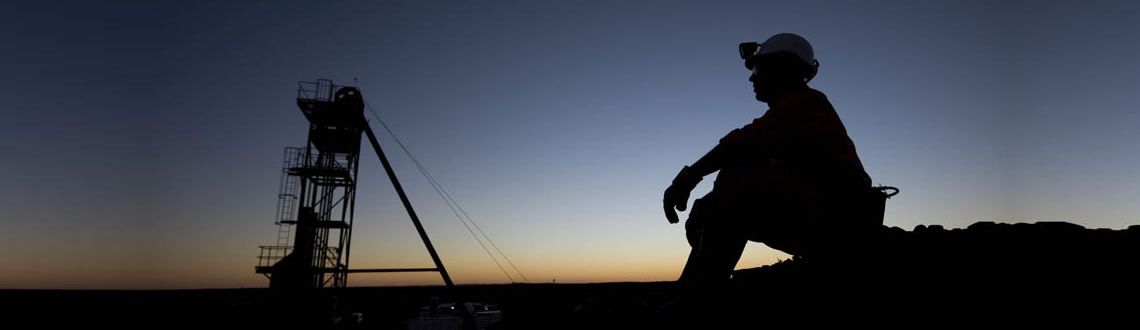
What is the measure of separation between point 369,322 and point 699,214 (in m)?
24.0

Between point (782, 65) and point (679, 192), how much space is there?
84 cm

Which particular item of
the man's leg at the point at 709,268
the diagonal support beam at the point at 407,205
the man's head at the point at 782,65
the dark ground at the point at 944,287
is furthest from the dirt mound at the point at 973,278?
the diagonal support beam at the point at 407,205

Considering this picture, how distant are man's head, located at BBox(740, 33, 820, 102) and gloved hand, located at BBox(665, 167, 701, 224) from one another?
618 millimetres

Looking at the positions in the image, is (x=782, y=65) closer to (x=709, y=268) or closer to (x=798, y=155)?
(x=798, y=155)

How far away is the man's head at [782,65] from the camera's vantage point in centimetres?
286

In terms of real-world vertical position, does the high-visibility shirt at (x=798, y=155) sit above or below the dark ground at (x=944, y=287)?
above

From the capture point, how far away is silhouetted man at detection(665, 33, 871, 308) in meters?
2.48

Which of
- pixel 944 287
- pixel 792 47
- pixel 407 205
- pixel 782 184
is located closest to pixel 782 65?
pixel 792 47

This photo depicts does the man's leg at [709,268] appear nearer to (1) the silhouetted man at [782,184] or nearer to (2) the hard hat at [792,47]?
(1) the silhouetted man at [782,184]

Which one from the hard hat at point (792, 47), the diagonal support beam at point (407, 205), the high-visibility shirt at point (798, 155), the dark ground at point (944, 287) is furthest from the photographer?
the diagonal support beam at point (407, 205)

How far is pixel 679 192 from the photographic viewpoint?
2822 mm

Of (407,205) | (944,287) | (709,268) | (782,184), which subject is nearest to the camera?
(944,287)

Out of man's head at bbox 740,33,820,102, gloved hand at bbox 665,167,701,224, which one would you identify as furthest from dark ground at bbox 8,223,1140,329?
man's head at bbox 740,33,820,102

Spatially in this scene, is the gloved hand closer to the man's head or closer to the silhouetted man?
the silhouetted man
